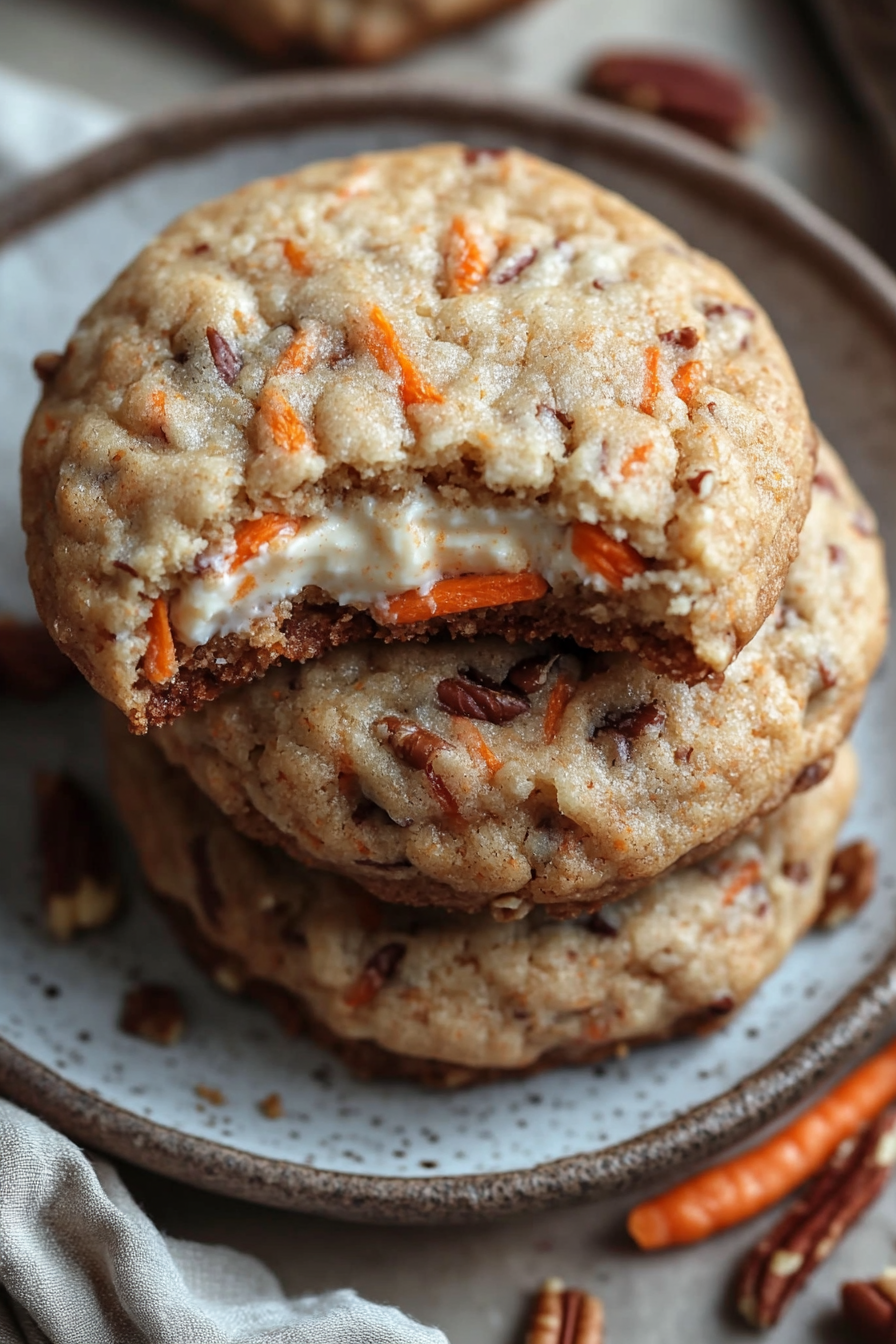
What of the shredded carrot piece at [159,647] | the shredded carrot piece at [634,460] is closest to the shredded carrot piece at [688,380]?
the shredded carrot piece at [634,460]

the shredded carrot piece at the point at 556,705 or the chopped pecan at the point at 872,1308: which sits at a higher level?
the shredded carrot piece at the point at 556,705

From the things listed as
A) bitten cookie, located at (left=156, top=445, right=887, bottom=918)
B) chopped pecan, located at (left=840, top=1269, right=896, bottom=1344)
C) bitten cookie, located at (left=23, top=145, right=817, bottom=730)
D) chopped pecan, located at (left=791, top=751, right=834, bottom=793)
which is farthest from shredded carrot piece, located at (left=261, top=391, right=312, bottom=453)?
chopped pecan, located at (left=840, top=1269, right=896, bottom=1344)

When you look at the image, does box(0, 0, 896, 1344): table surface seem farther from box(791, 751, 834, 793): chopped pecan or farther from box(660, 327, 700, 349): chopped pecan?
box(660, 327, 700, 349): chopped pecan

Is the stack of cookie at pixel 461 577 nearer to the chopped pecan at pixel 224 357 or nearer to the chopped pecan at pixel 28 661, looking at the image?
the chopped pecan at pixel 224 357

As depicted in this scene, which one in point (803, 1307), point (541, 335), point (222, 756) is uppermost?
point (541, 335)

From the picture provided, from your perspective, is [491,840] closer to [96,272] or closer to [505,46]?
[96,272]

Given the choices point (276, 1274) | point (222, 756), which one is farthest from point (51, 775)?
point (276, 1274)
